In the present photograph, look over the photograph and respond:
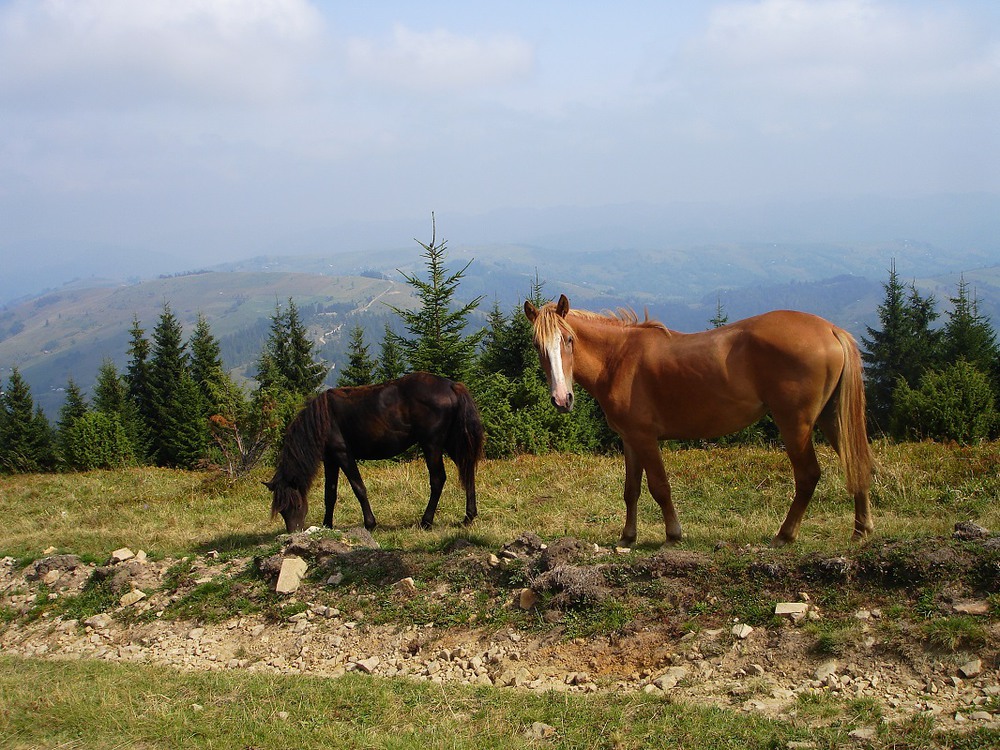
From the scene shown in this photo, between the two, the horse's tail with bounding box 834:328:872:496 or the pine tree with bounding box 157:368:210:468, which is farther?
the pine tree with bounding box 157:368:210:468

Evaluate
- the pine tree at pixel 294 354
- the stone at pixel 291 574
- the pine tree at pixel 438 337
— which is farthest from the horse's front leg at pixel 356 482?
the pine tree at pixel 294 354

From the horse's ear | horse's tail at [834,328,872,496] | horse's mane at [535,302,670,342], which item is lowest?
horse's tail at [834,328,872,496]

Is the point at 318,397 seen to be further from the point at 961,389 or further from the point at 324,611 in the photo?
the point at 961,389

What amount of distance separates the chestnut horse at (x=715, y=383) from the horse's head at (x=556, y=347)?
0.04ft

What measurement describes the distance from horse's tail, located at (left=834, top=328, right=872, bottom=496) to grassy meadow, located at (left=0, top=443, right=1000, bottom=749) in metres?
0.68

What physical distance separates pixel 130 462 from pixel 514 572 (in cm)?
2373

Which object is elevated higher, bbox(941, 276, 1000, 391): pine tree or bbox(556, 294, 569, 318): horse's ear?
bbox(556, 294, 569, 318): horse's ear

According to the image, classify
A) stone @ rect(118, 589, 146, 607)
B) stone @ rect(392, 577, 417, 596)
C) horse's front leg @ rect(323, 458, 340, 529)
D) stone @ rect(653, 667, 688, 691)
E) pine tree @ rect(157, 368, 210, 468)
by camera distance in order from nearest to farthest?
stone @ rect(653, 667, 688, 691)
stone @ rect(392, 577, 417, 596)
stone @ rect(118, 589, 146, 607)
horse's front leg @ rect(323, 458, 340, 529)
pine tree @ rect(157, 368, 210, 468)

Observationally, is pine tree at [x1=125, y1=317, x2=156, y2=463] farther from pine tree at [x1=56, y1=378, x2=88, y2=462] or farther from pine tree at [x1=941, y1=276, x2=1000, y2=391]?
pine tree at [x1=941, y1=276, x2=1000, y2=391]

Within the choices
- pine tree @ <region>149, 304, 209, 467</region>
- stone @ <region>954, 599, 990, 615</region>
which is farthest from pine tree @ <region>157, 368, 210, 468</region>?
stone @ <region>954, 599, 990, 615</region>

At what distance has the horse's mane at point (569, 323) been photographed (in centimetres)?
684

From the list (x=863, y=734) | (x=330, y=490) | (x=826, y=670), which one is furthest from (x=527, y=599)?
(x=330, y=490)

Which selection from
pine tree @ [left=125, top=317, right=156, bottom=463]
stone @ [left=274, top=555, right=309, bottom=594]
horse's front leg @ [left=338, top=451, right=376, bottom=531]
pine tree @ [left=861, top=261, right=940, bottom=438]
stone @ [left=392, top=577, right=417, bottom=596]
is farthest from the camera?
pine tree @ [left=125, top=317, right=156, bottom=463]

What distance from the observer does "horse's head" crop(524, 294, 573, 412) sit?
6609mm
